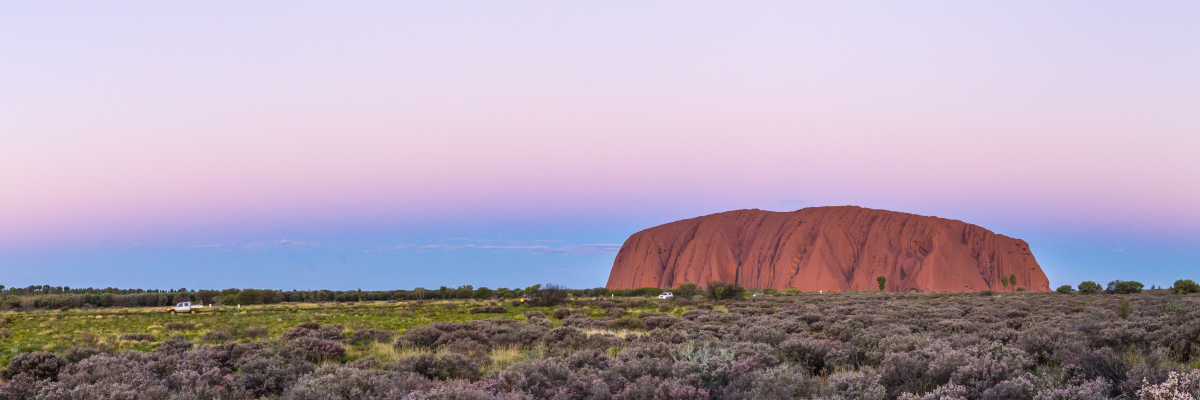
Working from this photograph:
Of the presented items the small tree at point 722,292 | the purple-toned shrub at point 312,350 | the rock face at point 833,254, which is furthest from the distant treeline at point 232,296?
the purple-toned shrub at point 312,350

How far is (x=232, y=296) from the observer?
65.2m

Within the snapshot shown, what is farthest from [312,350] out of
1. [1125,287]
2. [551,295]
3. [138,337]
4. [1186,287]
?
[1125,287]

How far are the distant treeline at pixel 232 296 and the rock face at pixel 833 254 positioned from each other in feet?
75.1

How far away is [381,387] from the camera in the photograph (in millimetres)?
7312

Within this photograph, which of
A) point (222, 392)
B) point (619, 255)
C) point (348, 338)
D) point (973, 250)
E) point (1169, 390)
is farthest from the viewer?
point (619, 255)

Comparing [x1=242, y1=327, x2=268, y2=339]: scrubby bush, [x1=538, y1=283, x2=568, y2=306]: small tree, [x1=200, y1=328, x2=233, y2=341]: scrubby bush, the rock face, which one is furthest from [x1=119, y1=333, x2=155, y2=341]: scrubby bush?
the rock face

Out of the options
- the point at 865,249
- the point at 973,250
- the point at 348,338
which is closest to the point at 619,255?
the point at 865,249

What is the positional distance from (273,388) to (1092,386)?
409 inches

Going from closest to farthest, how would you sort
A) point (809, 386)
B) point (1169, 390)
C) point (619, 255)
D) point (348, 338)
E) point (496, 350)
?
1. point (1169, 390)
2. point (809, 386)
3. point (496, 350)
4. point (348, 338)
5. point (619, 255)

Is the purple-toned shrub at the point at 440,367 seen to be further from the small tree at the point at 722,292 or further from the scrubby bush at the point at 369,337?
the small tree at the point at 722,292

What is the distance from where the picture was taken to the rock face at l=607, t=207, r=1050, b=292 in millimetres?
88562

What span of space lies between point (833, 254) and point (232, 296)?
8412cm

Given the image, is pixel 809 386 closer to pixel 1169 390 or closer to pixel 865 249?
pixel 1169 390

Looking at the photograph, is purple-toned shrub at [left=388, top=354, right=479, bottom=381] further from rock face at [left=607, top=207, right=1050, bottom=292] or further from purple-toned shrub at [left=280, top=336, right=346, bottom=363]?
rock face at [left=607, top=207, right=1050, bottom=292]
